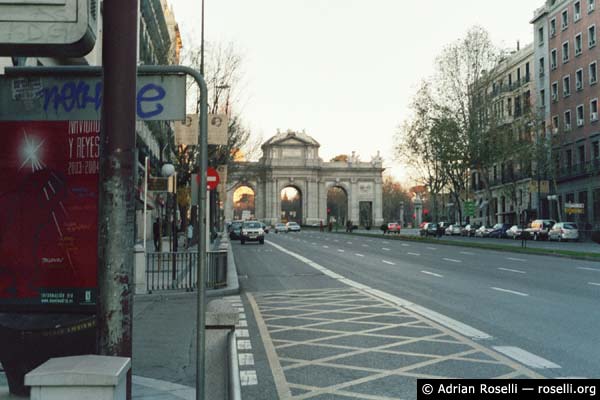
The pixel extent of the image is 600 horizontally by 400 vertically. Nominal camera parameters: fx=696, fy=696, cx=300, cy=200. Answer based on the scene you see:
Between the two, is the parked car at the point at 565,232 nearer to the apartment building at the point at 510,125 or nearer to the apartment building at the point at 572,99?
the apartment building at the point at 510,125

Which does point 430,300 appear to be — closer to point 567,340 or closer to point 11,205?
point 567,340

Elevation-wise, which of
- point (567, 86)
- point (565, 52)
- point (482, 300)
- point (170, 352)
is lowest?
point (170, 352)

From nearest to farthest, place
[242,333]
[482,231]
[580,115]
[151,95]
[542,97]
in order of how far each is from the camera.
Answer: [151,95]
[242,333]
[580,115]
[482,231]
[542,97]

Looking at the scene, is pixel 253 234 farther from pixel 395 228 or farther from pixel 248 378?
pixel 248 378

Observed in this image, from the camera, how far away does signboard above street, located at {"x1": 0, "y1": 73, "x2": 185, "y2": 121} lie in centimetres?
485

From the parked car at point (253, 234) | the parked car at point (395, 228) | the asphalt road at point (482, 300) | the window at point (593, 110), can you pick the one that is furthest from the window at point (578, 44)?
the asphalt road at point (482, 300)

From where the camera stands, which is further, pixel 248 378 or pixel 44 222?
pixel 248 378

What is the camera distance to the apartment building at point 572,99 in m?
56.5

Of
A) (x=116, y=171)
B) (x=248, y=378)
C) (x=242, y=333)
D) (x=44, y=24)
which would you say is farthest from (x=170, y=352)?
(x=44, y=24)

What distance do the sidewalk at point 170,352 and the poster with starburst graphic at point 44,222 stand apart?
836 mm

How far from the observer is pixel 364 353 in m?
8.16

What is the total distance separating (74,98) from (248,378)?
3305 mm

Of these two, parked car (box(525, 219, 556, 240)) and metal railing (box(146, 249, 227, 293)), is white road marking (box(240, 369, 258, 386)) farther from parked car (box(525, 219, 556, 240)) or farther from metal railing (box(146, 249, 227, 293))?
parked car (box(525, 219, 556, 240))

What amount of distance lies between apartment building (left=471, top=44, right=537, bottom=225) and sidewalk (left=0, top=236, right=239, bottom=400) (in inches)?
1655
